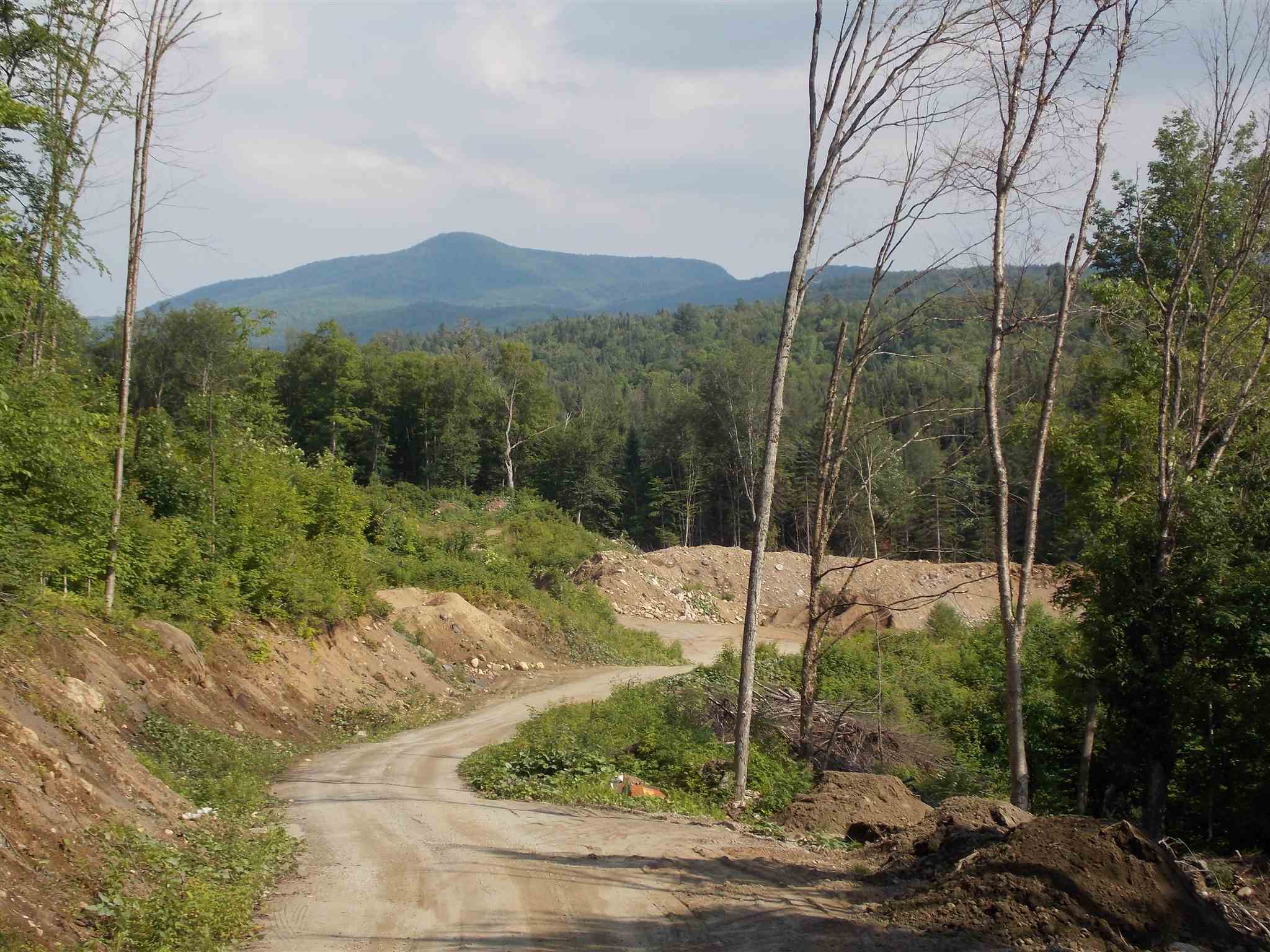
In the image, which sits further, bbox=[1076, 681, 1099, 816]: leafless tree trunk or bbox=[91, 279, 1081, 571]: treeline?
bbox=[91, 279, 1081, 571]: treeline

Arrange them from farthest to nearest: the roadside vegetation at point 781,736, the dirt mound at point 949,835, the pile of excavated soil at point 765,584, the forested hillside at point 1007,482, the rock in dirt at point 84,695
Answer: the pile of excavated soil at point 765,584 < the roadside vegetation at point 781,736 < the forested hillside at point 1007,482 < the rock in dirt at point 84,695 < the dirt mound at point 949,835

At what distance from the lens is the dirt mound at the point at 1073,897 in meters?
6.84

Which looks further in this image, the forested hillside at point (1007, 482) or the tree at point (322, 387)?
the tree at point (322, 387)

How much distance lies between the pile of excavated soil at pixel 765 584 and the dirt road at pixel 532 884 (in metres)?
29.2

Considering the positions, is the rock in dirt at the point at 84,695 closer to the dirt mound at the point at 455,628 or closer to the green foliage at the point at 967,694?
the green foliage at the point at 967,694

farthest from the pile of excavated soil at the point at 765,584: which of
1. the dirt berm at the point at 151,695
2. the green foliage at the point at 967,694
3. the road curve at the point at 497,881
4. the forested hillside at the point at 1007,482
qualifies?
the road curve at the point at 497,881

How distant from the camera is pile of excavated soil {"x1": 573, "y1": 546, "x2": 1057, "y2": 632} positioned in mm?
42250

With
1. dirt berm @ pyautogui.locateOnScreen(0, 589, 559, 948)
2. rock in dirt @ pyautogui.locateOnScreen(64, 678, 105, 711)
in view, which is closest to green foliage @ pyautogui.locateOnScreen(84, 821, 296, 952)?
dirt berm @ pyautogui.locateOnScreen(0, 589, 559, 948)

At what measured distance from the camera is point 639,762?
47.6 ft

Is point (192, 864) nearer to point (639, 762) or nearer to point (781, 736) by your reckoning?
point (639, 762)

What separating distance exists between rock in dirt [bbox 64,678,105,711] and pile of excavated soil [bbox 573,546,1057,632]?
30999 mm

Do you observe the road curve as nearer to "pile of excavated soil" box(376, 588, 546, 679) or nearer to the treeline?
"pile of excavated soil" box(376, 588, 546, 679)

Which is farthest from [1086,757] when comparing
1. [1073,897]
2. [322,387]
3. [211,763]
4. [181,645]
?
[322,387]

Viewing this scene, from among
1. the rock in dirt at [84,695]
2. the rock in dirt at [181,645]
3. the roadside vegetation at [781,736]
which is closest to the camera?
the rock in dirt at [84,695]
